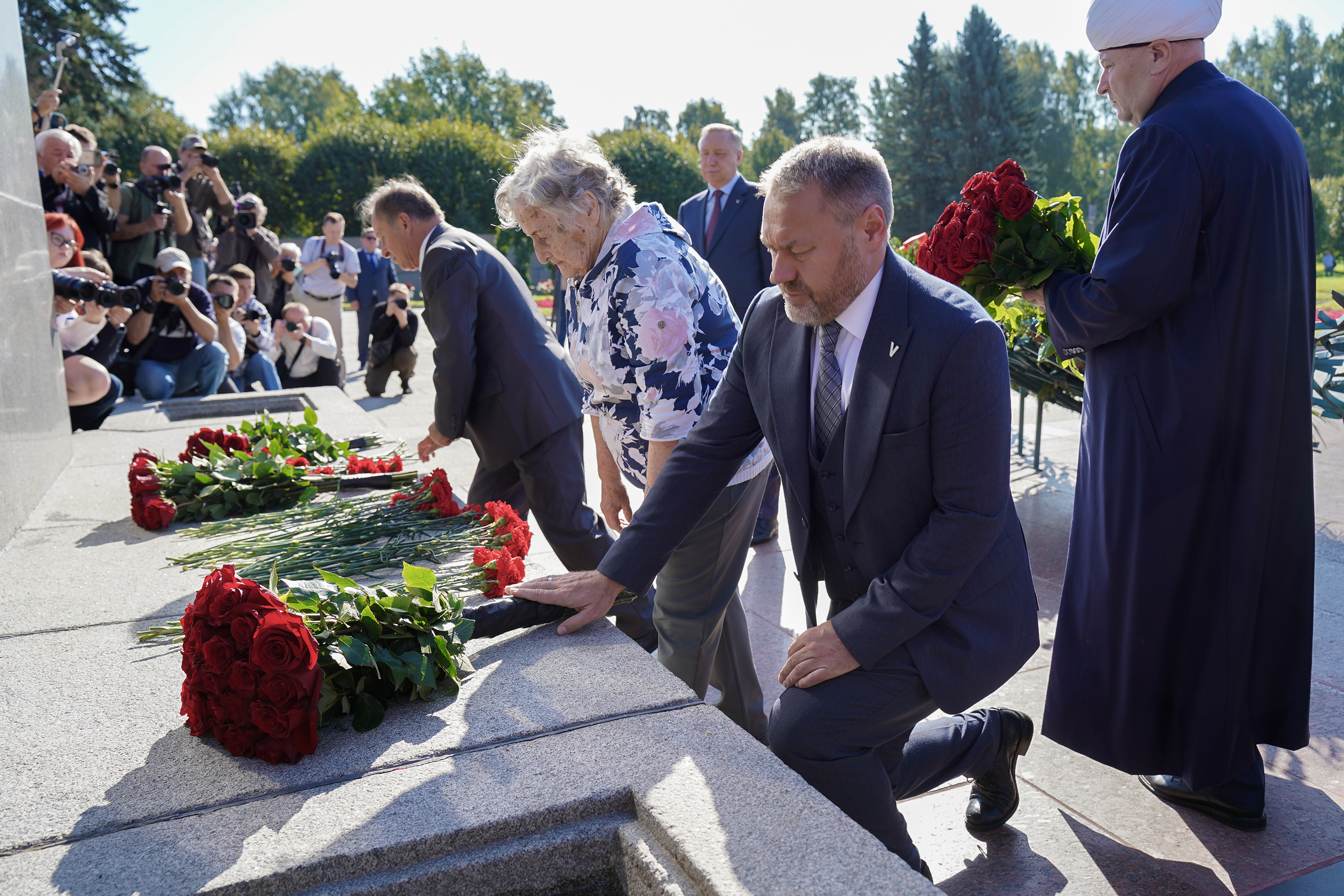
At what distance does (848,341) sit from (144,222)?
8.44m

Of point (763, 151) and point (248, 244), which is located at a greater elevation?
point (763, 151)

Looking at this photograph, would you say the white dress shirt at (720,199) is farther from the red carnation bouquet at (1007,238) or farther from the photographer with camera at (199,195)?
the photographer with camera at (199,195)

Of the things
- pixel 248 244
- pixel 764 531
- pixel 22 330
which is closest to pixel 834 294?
pixel 764 531

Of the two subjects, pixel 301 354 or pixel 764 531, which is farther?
pixel 301 354

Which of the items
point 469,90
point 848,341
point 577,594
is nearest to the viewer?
point 848,341

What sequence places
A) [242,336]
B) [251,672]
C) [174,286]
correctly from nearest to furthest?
[251,672] < [174,286] < [242,336]

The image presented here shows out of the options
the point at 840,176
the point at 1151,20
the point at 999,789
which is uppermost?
the point at 1151,20

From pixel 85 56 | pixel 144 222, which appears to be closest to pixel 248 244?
pixel 144 222

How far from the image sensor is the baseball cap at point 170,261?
8.33 meters

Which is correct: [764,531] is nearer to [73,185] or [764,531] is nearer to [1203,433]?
[1203,433]

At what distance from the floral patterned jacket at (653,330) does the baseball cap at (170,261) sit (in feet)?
20.9

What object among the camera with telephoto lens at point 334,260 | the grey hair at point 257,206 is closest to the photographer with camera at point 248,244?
the grey hair at point 257,206

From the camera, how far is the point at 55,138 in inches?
288

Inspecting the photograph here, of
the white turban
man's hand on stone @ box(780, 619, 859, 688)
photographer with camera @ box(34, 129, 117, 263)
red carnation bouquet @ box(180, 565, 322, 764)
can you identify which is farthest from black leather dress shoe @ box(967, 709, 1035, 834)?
photographer with camera @ box(34, 129, 117, 263)
